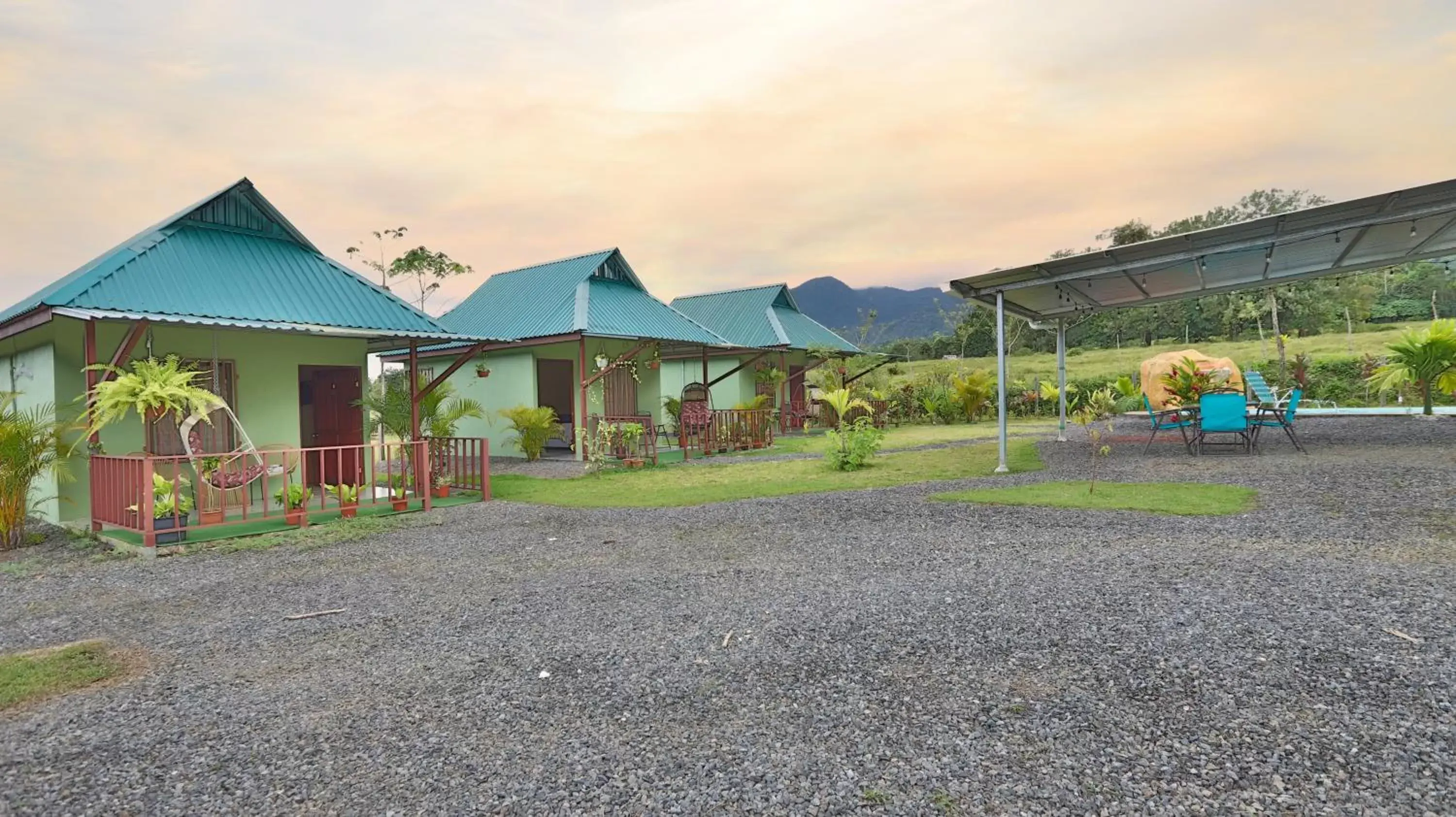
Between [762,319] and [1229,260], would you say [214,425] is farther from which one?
[762,319]

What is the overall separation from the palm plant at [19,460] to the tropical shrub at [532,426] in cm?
785

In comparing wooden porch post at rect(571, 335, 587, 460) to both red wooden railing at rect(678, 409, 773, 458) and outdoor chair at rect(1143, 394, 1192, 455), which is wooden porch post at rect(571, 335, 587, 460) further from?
outdoor chair at rect(1143, 394, 1192, 455)

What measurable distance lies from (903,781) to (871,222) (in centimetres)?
2082

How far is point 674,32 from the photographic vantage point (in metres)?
11.5

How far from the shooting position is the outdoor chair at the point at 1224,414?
1034 cm

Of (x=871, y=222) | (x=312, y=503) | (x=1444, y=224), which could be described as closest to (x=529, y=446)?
(x=312, y=503)

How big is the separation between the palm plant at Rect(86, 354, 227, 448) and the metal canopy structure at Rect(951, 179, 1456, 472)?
10262 mm

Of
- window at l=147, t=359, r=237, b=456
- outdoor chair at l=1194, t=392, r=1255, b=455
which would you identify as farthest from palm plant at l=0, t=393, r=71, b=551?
outdoor chair at l=1194, t=392, r=1255, b=455

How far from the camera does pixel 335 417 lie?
11797 millimetres

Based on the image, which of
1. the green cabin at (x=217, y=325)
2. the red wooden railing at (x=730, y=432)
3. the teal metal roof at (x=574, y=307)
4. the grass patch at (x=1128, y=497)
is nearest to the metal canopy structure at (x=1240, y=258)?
the grass patch at (x=1128, y=497)

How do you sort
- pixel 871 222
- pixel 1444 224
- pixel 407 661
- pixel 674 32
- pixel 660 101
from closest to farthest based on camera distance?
pixel 407 661, pixel 1444 224, pixel 674 32, pixel 660 101, pixel 871 222

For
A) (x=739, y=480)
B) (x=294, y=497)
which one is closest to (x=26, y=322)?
(x=294, y=497)

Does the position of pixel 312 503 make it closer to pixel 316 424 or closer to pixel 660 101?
pixel 316 424

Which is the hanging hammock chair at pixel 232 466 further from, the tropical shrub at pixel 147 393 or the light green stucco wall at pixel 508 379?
the light green stucco wall at pixel 508 379
